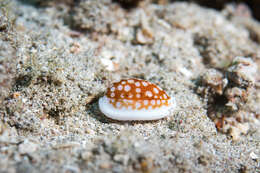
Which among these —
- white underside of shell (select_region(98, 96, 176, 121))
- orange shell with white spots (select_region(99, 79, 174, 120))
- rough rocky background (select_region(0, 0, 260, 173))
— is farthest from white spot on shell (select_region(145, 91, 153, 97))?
rough rocky background (select_region(0, 0, 260, 173))

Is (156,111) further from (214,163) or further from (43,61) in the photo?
(43,61)

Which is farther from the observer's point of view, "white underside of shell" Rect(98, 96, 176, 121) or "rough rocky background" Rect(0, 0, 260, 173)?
"white underside of shell" Rect(98, 96, 176, 121)

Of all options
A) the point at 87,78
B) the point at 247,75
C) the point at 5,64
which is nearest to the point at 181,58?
the point at 247,75

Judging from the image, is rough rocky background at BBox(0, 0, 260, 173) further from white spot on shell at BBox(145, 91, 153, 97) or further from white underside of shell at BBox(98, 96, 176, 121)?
white spot on shell at BBox(145, 91, 153, 97)

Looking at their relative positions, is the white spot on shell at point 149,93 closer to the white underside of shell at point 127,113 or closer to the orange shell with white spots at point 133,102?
the orange shell with white spots at point 133,102

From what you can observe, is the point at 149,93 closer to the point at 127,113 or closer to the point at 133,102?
the point at 133,102

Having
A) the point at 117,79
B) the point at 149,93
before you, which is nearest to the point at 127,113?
the point at 149,93
